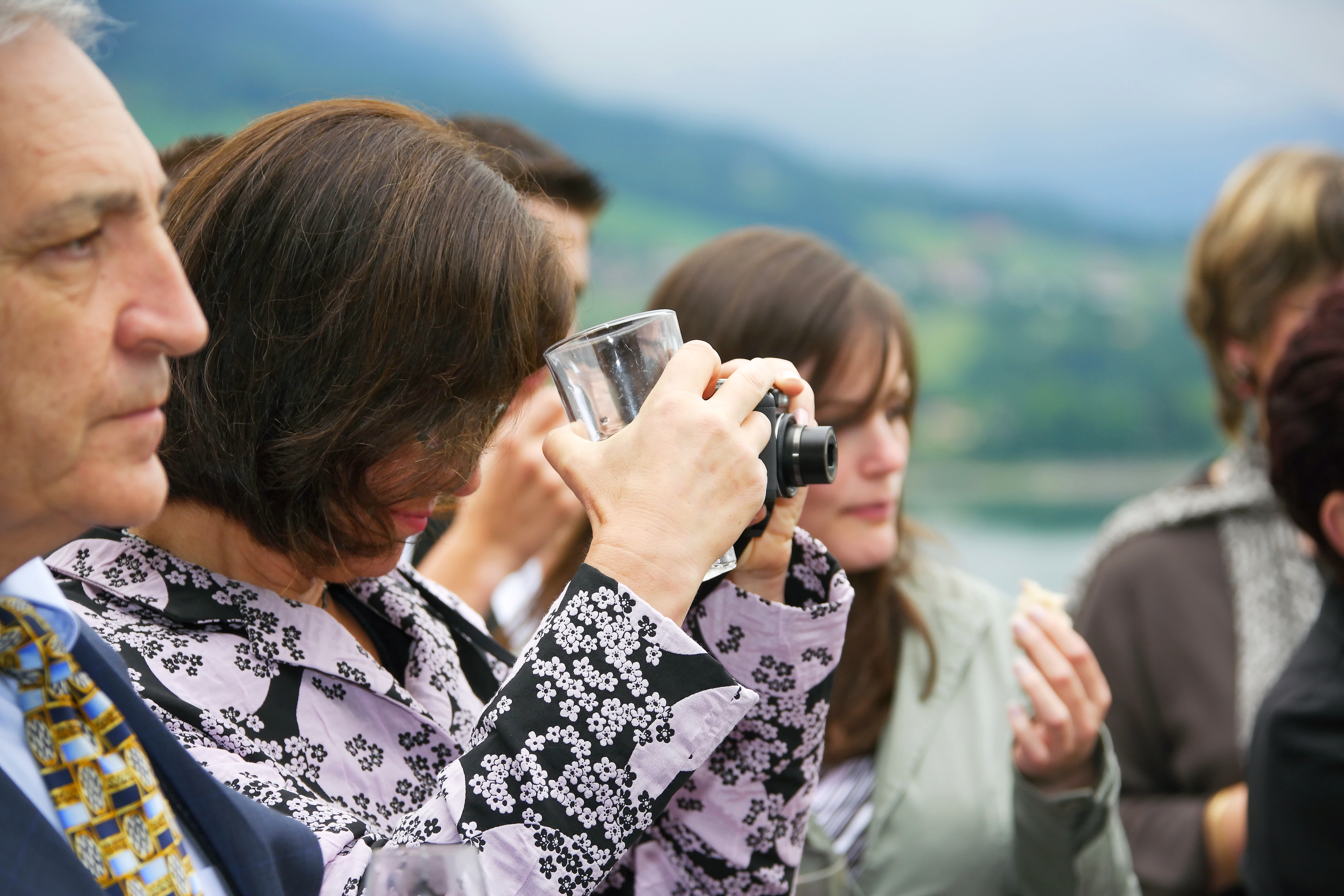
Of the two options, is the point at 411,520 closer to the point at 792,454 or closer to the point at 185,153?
the point at 792,454

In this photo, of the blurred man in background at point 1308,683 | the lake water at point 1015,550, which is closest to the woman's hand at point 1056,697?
the blurred man in background at point 1308,683

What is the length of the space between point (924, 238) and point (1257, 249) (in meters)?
1.09

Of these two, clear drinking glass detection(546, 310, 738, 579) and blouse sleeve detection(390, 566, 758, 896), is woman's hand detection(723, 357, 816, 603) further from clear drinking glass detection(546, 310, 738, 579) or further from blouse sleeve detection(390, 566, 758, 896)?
blouse sleeve detection(390, 566, 758, 896)

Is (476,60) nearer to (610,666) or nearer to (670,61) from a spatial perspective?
(670,61)

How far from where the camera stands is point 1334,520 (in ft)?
5.44

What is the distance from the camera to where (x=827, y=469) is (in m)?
1.06

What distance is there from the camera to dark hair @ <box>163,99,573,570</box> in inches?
39.1

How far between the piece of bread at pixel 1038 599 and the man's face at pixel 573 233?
860 mm

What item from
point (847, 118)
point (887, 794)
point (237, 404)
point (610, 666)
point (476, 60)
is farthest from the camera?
point (847, 118)

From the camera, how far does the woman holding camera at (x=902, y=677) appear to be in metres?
1.69

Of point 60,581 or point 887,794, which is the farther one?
point 887,794

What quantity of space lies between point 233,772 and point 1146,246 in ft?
10.7

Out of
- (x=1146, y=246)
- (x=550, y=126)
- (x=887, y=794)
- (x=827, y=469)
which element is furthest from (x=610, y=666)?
(x=1146, y=246)

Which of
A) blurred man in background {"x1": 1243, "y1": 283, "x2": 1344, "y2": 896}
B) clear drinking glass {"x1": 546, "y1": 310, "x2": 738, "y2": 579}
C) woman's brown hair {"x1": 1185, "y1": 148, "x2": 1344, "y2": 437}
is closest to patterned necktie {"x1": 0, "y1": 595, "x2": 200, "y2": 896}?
clear drinking glass {"x1": 546, "y1": 310, "x2": 738, "y2": 579}
